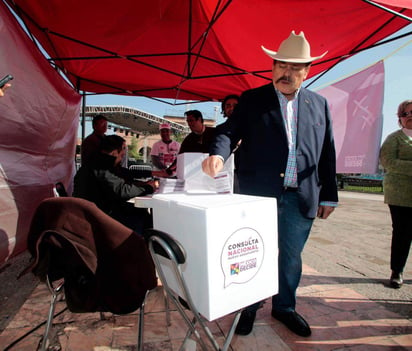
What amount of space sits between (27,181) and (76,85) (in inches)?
123

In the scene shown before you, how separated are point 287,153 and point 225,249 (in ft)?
2.97

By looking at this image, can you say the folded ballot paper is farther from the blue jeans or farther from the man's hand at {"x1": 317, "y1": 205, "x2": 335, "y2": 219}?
the man's hand at {"x1": 317, "y1": 205, "x2": 335, "y2": 219}

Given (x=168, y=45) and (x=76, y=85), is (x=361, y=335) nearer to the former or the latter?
(x=168, y=45)

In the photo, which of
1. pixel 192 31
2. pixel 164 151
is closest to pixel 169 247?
pixel 192 31

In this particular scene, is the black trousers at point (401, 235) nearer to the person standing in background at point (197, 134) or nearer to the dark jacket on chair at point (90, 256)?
the person standing in background at point (197, 134)

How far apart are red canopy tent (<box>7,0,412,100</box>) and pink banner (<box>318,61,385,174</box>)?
614 mm

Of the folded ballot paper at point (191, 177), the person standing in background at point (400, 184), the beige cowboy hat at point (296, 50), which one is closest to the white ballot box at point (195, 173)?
A: the folded ballot paper at point (191, 177)

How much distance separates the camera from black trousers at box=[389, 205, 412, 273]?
253cm

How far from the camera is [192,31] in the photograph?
347 centimetres

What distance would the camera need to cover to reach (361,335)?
178 centimetres

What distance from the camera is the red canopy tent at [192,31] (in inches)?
104

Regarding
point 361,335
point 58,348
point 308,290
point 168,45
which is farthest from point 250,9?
point 58,348

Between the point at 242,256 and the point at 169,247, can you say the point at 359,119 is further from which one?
the point at 169,247

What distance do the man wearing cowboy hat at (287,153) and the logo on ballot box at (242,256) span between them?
619 mm
